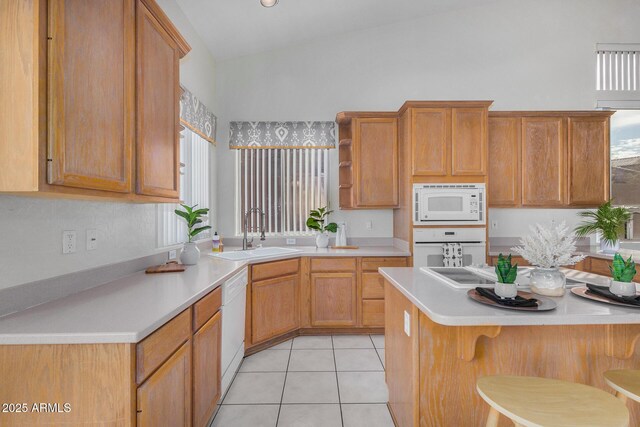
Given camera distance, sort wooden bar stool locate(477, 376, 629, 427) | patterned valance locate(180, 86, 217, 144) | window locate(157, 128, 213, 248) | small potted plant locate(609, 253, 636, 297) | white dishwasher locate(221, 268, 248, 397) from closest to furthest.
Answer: wooden bar stool locate(477, 376, 629, 427), small potted plant locate(609, 253, 636, 297), white dishwasher locate(221, 268, 248, 397), window locate(157, 128, 213, 248), patterned valance locate(180, 86, 217, 144)

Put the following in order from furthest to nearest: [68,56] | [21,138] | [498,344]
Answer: [498,344] → [68,56] → [21,138]

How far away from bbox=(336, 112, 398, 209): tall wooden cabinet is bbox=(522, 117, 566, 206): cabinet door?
1407 mm

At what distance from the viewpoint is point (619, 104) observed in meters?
3.90

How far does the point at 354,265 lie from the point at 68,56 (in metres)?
2.75

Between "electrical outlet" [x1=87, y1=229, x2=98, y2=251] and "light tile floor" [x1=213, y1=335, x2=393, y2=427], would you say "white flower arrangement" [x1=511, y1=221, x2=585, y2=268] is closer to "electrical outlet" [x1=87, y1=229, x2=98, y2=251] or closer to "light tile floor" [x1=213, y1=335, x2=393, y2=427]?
"light tile floor" [x1=213, y1=335, x2=393, y2=427]

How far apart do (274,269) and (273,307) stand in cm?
36

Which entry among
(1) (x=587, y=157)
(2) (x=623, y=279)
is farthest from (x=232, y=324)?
(1) (x=587, y=157)

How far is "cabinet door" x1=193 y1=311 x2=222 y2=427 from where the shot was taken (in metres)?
1.64

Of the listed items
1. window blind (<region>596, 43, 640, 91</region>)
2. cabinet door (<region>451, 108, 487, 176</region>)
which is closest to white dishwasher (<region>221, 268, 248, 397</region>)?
cabinet door (<region>451, 108, 487, 176</region>)

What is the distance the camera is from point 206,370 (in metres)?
1.81

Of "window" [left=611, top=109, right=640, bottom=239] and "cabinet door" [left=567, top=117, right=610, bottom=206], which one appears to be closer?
"cabinet door" [left=567, top=117, right=610, bottom=206]

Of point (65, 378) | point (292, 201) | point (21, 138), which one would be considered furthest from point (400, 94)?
point (65, 378)

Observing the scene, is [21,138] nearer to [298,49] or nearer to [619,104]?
[298,49]

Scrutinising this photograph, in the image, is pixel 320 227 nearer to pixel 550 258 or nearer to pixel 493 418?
pixel 550 258
